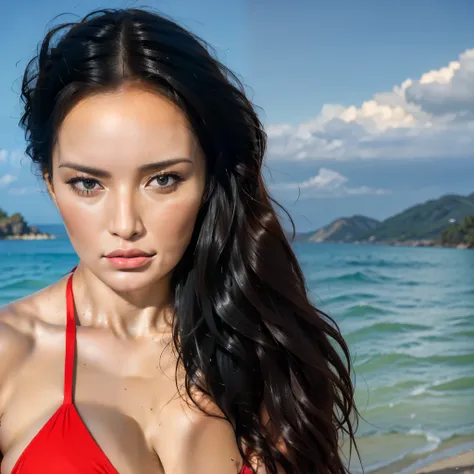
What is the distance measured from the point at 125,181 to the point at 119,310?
0.44 meters

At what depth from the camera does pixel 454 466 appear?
4.30 meters

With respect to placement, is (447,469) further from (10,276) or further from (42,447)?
(10,276)

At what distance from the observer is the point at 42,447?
5.80 ft

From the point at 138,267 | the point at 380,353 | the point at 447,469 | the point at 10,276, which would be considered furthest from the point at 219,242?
the point at 10,276

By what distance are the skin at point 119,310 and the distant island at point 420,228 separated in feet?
47.5

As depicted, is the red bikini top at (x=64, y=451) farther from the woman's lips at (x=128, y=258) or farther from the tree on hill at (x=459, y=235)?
the tree on hill at (x=459, y=235)

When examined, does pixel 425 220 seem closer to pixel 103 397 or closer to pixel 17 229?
pixel 17 229

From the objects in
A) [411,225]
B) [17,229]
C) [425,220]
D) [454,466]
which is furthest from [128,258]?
[411,225]

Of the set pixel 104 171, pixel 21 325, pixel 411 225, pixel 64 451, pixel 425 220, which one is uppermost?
pixel 104 171

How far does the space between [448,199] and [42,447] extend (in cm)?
1890

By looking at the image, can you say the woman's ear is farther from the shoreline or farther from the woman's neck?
the shoreline

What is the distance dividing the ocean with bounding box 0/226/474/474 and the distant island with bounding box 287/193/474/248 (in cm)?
40

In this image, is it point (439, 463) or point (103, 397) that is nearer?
point (103, 397)

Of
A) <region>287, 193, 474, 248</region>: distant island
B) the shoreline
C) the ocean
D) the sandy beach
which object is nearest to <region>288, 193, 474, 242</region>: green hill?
<region>287, 193, 474, 248</region>: distant island
